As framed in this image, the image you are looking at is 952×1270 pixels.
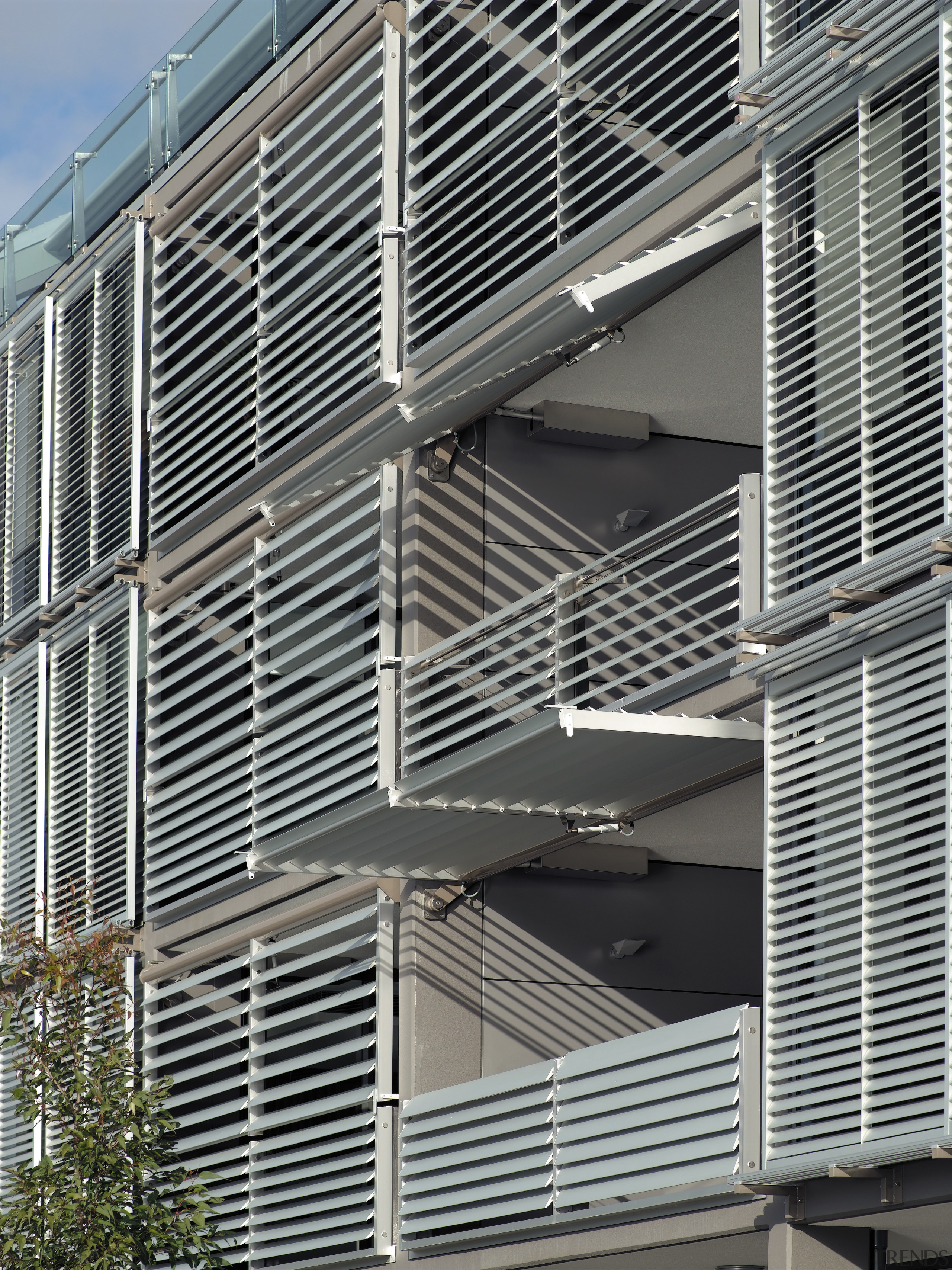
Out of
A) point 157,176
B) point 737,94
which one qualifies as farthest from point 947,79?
point 157,176

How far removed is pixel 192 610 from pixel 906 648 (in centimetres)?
927

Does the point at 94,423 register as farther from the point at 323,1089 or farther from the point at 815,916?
the point at 815,916

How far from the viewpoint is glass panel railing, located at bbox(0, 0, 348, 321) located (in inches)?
695

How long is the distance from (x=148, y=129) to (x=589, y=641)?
7.15 meters

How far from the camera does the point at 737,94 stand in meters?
11.4

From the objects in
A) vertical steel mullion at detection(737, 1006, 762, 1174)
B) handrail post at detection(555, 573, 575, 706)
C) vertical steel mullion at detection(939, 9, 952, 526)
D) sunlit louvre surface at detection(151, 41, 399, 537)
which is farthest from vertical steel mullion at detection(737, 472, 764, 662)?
sunlit louvre surface at detection(151, 41, 399, 537)

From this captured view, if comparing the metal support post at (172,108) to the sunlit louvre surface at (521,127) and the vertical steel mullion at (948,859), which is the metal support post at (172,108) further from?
Result: the vertical steel mullion at (948,859)

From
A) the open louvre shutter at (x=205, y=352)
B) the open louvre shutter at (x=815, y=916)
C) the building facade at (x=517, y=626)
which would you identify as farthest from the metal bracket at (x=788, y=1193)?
the open louvre shutter at (x=205, y=352)

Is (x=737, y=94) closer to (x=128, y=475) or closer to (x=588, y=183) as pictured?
(x=588, y=183)

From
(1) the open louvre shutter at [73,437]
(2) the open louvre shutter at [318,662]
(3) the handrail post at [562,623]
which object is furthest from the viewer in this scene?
(1) the open louvre shutter at [73,437]

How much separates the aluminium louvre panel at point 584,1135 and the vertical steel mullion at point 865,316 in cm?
250

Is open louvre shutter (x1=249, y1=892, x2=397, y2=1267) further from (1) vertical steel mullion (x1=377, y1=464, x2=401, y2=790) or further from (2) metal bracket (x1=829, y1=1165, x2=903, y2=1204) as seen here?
(2) metal bracket (x1=829, y1=1165, x2=903, y2=1204)

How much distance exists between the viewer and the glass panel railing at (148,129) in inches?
695

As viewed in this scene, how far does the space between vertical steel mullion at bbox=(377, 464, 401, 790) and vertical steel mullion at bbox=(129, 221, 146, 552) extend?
4.66 meters
